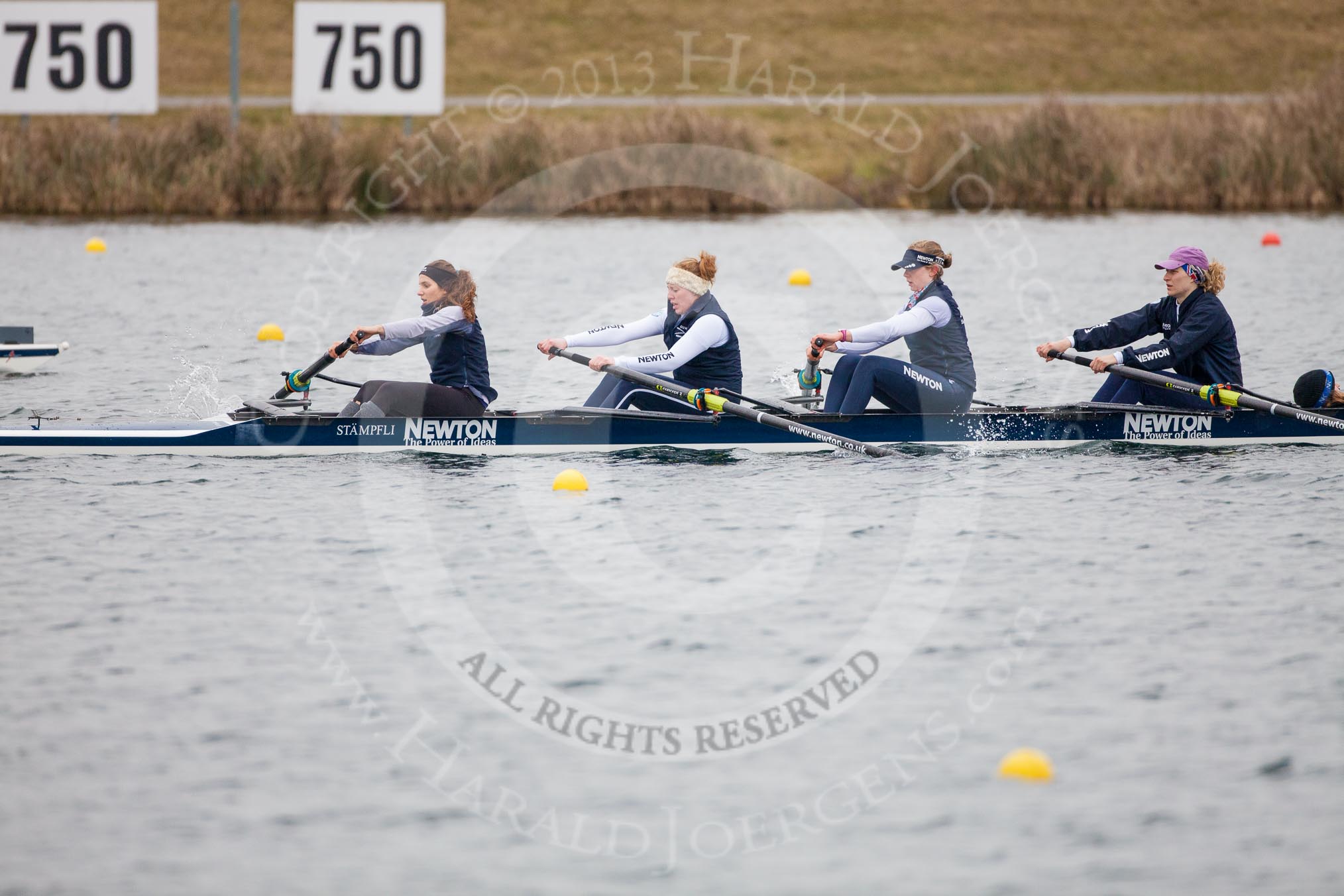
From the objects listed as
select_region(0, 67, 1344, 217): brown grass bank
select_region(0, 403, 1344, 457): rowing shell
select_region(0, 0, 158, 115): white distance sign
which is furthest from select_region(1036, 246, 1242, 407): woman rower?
select_region(0, 0, 158, 115): white distance sign

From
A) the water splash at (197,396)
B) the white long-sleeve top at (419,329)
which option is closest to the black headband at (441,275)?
the white long-sleeve top at (419,329)

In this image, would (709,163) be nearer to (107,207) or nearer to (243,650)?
(107,207)

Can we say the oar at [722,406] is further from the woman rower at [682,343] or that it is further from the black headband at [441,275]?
the black headband at [441,275]

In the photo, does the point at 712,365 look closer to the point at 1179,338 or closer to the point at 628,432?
the point at 628,432

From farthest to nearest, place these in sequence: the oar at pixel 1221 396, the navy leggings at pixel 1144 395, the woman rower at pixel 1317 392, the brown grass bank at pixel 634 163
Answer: the brown grass bank at pixel 634 163 → the navy leggings at pixel 1144 395 → the woman rower at pixel 1317 392 → the oar at pixel 1221 396

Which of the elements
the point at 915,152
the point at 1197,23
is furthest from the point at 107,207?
the point at 1197,23

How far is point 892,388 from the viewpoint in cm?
1216

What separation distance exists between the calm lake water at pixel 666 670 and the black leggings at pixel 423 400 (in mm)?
400

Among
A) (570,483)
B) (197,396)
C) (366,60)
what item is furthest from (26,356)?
(366,60)

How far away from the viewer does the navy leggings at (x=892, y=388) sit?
12133 mm

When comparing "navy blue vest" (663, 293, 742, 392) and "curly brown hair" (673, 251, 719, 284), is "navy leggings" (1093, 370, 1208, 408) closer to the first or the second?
"navy blue vest" (663, 293, 742, 392)

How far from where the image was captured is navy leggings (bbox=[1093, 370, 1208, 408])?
41.2 feet

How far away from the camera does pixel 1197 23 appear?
51.1m

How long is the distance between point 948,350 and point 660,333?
2100mm
